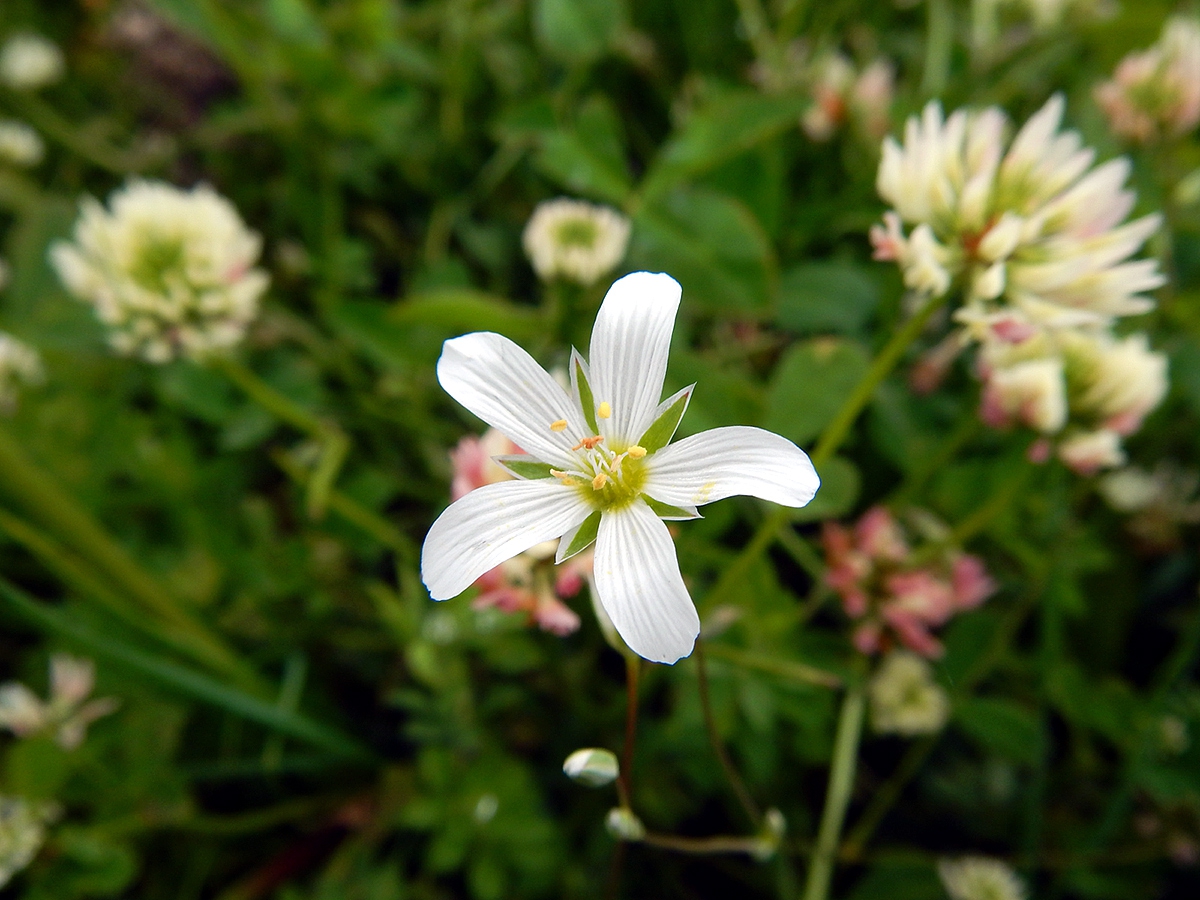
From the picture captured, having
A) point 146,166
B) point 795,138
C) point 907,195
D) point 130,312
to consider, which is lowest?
point 907,195

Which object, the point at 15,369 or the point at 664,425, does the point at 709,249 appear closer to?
the point at 664,425

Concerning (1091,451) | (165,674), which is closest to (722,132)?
(1091,451)

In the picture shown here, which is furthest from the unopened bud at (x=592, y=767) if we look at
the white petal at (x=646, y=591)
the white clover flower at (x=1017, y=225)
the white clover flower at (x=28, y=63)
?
the white clover flower at (x=28, y=63)

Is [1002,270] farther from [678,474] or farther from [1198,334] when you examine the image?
[1198,334]

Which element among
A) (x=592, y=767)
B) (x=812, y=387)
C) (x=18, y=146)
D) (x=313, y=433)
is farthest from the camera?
(x=18, y=146)

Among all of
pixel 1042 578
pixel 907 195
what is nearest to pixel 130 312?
pixel 907 195

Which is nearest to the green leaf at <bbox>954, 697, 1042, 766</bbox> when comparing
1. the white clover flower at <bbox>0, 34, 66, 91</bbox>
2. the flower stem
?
the flower stem
